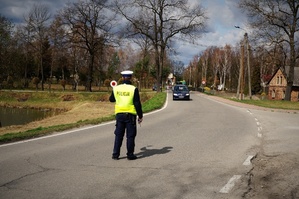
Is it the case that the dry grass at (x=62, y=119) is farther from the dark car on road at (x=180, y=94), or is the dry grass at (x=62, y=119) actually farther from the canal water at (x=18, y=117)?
the dark car on road at (x=180, y=94)

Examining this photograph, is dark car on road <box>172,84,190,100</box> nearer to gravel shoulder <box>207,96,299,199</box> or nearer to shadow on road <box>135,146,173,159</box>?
gravel shoulder <box>207,96,299,199</box>

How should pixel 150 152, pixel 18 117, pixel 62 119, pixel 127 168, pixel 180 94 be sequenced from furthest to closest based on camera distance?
pixel 180 94, pixel 18 117, pixel 62 119, pixel 150 152, pixel 127 168

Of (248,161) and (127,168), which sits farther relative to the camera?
(248,161)

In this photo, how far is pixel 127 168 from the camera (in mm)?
5918

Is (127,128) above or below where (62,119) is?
above

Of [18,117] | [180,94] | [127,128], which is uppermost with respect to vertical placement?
[127,128]

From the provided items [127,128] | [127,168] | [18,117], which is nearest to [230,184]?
[127,168]

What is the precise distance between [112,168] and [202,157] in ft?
7.00

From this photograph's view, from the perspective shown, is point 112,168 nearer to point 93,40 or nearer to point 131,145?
point 131,145

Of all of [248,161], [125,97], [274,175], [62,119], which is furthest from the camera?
[62,119]

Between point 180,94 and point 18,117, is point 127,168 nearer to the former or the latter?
point 18,117

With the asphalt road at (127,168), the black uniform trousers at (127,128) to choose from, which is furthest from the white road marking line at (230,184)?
the black uniform trousers at (127,128)

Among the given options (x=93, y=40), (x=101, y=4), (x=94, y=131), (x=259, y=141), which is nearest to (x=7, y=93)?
(x=93, y=40)

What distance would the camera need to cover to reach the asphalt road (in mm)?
4629
